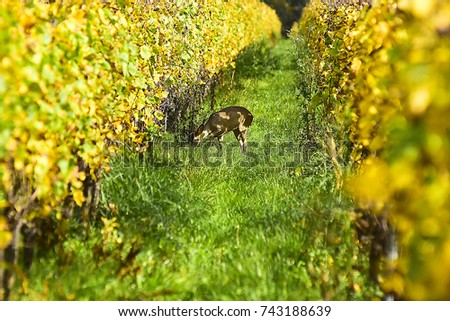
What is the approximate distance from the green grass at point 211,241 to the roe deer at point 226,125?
1.13 m

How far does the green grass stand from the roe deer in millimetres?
1131

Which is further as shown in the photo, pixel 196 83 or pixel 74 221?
pixel 196 83

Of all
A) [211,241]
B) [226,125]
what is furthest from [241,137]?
[211,241]

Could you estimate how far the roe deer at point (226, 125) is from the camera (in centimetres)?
802

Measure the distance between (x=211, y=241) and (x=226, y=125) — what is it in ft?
11.4

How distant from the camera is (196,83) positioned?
9023mm

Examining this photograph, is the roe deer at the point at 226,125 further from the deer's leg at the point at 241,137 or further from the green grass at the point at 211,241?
the green grass at the point at 211,241

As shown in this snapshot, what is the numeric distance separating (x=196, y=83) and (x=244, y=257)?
17.0 ft

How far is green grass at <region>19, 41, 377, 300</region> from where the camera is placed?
3807mm

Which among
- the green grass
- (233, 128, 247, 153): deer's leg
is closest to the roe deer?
(233, 128, 247, 153): deer's leg

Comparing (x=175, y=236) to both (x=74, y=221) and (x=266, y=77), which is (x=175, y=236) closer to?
(x=74, y=221)

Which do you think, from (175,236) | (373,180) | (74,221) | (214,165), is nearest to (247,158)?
(214,165)

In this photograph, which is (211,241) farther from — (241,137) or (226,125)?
(241,137)

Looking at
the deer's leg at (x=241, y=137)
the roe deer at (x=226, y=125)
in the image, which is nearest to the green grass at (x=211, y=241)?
the roe deer at (x=226, y=125)
